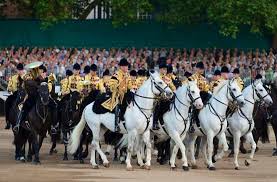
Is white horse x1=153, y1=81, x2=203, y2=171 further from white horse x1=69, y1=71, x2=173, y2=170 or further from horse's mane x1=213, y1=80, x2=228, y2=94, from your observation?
horse's mane x1=213, y1=80, x2=228, y2=94

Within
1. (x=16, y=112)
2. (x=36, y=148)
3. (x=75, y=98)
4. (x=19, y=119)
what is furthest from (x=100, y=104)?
(x=16, y=112)

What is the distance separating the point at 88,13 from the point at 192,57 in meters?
8.76

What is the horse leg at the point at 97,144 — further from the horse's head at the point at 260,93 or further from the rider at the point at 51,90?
the horse's head at the point at 260,93

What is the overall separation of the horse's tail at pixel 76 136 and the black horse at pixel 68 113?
1.55m

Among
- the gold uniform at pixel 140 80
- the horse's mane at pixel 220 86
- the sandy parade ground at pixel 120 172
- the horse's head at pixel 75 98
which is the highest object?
the gold uniform at pixel 140 80

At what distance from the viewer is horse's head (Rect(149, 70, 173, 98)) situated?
22.5 meters

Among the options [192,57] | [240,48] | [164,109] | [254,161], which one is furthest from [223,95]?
[240,48]

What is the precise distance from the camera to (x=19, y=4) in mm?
46594

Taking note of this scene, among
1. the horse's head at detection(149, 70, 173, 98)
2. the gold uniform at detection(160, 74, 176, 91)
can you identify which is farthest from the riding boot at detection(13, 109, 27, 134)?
the horse's head at detection(149, 70, 173, 98)

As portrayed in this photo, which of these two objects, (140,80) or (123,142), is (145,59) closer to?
(140,80)

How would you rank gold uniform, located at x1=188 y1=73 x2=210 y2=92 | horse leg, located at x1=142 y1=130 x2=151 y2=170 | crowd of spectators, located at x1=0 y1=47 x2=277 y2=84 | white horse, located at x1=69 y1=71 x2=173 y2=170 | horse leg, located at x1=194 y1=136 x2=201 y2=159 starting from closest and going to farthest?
white horse, located at x1=69 y1=71 x2=173 y2=170 < horse leg, located at x1=142 y1=130 x2=151 y2=170 < gold uniform, located at x1=188 y1=73 x2=210 y2=92 < horse leg, located at x1=194 y1=136 x2=201 y2=159 < crowd of spectators, located at x1=0 y1=47 x2=277 y2=84

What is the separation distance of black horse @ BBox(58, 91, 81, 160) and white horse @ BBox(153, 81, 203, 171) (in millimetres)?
3386

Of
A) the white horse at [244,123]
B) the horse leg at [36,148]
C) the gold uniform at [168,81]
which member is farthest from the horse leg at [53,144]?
the white horse at [244,123]

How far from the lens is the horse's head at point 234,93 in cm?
2328
